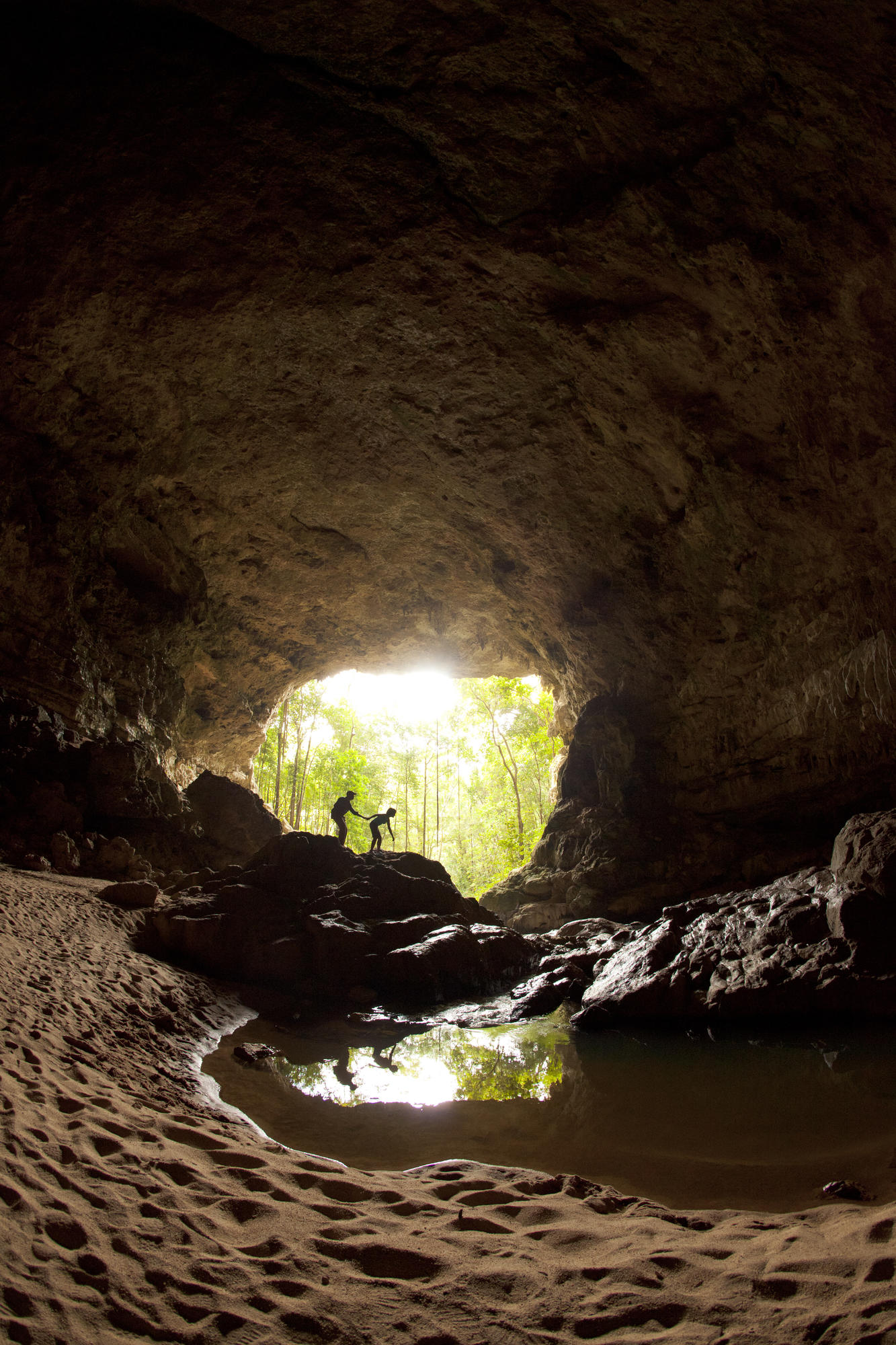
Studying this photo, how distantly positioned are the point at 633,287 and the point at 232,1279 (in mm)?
9302

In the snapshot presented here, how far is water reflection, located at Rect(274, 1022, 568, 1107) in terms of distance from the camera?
4.54m

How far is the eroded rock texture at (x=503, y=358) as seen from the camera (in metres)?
6.48

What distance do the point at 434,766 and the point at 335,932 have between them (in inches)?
1130

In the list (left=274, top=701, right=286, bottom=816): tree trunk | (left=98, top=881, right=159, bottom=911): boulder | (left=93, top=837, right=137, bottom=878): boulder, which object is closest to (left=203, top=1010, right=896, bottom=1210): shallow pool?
(left=98, top=881, right=159, bottom=911): boulder

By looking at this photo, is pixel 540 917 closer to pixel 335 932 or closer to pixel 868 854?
pixel 335 932

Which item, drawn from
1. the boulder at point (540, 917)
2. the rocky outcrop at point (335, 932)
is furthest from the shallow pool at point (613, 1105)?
the boulder at point (540, 917)

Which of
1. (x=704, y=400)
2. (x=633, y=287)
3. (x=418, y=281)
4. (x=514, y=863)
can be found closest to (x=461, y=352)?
(x=418, y=281)

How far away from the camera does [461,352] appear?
9648 millimetres

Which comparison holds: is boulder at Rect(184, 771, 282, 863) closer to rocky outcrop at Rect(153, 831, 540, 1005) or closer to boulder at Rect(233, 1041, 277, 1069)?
rocky outcrop at Rect(153, 831, 540, 1005)

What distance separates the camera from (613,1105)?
14.0ft

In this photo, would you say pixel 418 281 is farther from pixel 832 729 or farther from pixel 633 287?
pixel 832 729

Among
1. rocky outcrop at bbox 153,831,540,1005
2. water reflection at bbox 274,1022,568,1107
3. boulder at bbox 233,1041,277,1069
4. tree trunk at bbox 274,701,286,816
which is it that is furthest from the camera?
tree trunk at bbox 274,701,286,816

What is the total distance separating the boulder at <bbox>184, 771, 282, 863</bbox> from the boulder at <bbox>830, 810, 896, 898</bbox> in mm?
9402

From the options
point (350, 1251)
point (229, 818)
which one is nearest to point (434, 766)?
point (229, 818)
